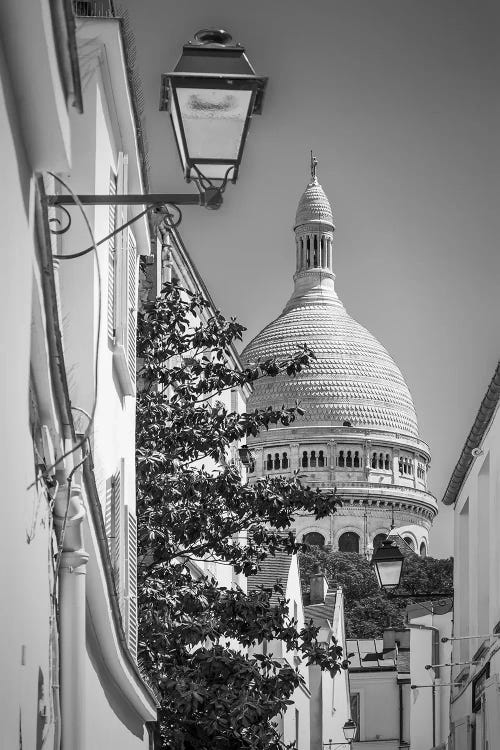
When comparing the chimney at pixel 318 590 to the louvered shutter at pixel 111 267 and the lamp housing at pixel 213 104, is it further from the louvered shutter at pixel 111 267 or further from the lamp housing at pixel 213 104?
the lamp housing at pixel 213 104

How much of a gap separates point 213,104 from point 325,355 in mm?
125329

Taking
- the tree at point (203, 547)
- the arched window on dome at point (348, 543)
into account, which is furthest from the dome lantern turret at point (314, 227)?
the tree at point (203, 547)

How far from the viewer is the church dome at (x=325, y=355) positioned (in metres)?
129

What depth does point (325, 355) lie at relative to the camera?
5167 inches

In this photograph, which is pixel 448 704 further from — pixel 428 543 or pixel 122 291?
pixel 428 543

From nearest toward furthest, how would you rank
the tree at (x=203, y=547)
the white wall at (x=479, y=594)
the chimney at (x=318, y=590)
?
1. the tree at (x=203, y=547)
2. the white wall at (x=479, y=594)
3. the chimney at (x=318, y=590)

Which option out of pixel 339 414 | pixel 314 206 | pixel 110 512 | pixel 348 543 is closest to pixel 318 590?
pixel 110 512

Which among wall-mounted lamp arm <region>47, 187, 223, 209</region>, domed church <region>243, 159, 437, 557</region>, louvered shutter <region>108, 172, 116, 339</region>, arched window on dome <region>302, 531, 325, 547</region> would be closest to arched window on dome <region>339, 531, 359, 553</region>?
domed church <region>243, 159, 437, 557</region>

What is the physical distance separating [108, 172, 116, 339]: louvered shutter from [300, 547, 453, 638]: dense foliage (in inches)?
2609

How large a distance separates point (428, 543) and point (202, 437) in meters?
111

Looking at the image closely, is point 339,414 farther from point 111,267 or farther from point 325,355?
point 111,267

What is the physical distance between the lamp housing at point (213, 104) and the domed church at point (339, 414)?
11302cm

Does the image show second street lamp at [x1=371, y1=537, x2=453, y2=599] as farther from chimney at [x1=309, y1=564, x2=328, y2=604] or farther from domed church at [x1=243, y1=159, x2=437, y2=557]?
domed church at [x1=243, y1=159, x2=437, y2=557]

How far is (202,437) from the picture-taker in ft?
47.1
